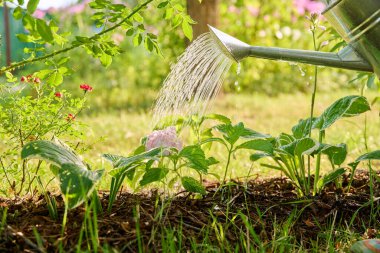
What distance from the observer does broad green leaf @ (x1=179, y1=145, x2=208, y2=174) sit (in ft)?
6.38

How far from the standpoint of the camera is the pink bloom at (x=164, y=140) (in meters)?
2.19

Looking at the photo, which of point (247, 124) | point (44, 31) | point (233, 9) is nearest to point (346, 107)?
point (44, 31)

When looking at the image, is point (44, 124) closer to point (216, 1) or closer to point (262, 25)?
point (216, 1)

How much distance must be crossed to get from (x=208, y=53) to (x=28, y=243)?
0.86 meters

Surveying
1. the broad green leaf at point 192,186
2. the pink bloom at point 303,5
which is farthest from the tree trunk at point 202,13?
the broad green leaf at point 192,186

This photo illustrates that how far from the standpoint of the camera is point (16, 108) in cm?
220

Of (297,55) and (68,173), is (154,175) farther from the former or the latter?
(297,55)

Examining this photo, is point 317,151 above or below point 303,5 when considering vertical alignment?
below

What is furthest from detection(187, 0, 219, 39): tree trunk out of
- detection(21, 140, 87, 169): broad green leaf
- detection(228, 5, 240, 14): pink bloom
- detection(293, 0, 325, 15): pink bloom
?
detection(21, 140, 87, 169): broad green leaf

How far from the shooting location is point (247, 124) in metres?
5.04

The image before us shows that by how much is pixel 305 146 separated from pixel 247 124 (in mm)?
2934

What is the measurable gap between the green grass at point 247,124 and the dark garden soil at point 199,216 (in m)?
0.82

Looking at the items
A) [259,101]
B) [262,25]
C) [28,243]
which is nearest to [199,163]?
[28,243]

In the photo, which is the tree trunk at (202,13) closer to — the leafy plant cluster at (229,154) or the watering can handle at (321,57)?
the leafy plant cluster at (229,154)
